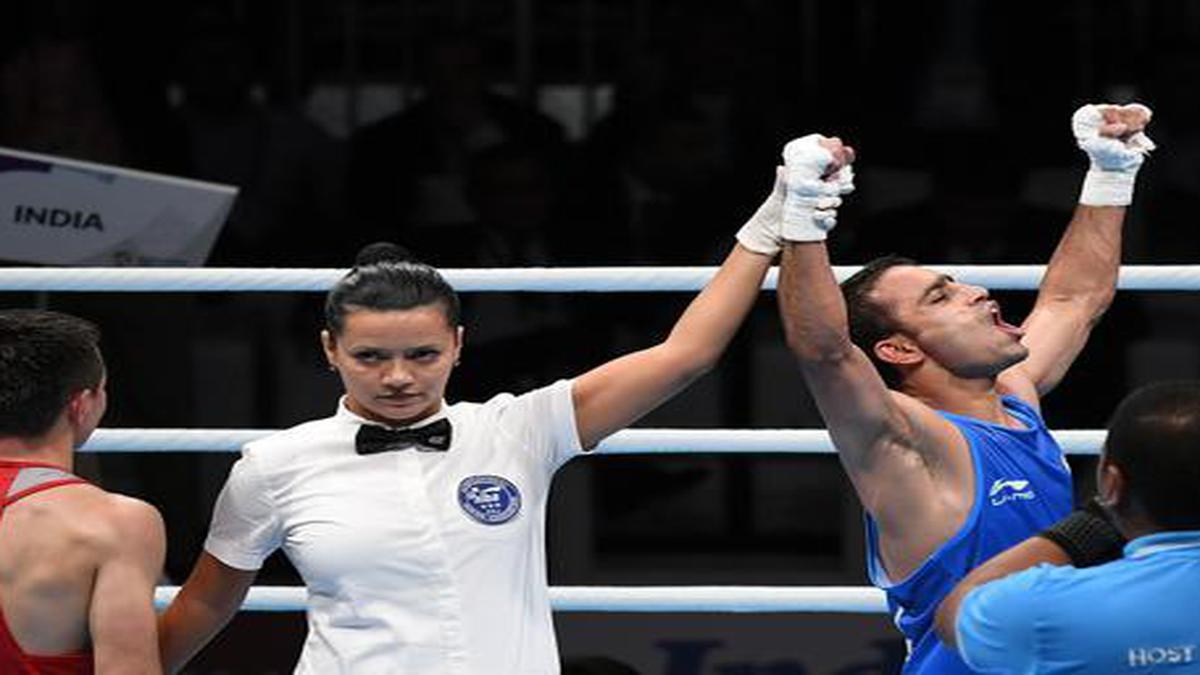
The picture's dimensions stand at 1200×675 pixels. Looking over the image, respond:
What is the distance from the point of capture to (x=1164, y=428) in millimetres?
3066

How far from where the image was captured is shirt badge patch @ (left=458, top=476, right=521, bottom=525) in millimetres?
3596

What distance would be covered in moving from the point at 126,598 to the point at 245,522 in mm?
248

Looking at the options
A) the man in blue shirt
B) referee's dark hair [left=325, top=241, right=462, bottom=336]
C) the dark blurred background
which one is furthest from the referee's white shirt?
the dark blurred background

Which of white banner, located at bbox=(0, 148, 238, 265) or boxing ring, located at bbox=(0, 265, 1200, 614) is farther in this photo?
white banner, located at bbox=(0, 148, 238, 265)

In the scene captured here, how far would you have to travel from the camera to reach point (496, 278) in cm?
430

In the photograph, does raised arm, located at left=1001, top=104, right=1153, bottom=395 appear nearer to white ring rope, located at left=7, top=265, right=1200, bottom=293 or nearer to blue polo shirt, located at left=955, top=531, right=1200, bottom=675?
white ring rope, located at left=7, top=265, right=1200, bottom=293

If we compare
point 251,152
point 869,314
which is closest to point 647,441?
point 869,314

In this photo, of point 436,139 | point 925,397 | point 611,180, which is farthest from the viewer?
point 436,139

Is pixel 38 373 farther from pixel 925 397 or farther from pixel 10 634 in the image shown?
pixel 925 397

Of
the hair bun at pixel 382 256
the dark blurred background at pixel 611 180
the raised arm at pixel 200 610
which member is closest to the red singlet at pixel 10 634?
the raised arm at pixel 200 610

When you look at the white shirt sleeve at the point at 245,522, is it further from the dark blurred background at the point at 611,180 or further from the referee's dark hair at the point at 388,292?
the dark blurred background at the point at 611,180

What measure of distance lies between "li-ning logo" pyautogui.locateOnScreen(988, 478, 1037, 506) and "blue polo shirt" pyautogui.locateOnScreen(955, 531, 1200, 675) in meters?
0.67

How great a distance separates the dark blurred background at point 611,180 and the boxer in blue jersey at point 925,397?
5.17ft

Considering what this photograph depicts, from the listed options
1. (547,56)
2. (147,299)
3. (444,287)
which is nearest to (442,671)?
(444,287)
